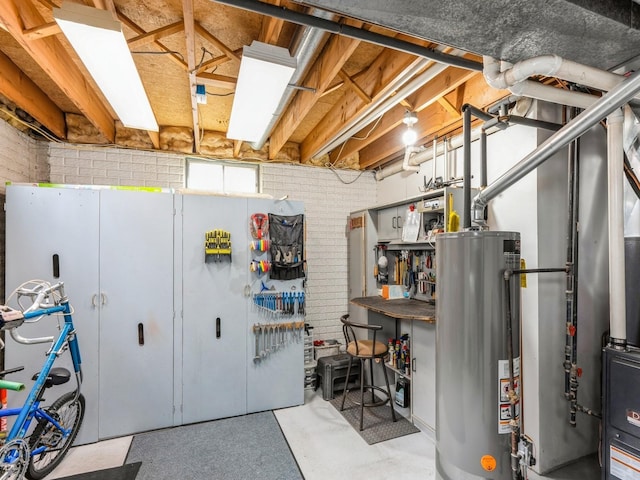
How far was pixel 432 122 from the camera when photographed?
3.08 meters

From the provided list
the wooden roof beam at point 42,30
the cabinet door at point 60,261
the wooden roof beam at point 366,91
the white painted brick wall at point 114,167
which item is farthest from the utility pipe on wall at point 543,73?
the white painted brick wall at point 114,167

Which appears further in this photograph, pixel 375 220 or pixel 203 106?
pixel 375 220

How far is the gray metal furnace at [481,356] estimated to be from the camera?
1572 millimetres

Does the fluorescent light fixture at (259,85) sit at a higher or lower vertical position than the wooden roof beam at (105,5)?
lower

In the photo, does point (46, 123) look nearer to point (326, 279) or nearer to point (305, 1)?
point (305, 1)

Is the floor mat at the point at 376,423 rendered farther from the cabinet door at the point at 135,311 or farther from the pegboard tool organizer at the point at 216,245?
the pegboard tool organizer at the point at 216,245

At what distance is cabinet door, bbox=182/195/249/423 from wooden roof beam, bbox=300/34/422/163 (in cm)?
114

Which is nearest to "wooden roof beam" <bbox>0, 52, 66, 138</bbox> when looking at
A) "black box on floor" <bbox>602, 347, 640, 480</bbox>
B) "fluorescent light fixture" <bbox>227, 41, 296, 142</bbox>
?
"fluorescent light fixture" <bbox>227, 41, 296, 142</bbox>

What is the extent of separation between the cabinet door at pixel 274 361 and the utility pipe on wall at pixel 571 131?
Answer: 1.95 metres

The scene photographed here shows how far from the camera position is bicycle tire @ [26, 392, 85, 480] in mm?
2119

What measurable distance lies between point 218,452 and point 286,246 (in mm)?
1844

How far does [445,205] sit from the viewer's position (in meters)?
2.66

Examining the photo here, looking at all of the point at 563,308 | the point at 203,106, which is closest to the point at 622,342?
the point at 563,308

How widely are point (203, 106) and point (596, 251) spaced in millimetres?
3627
